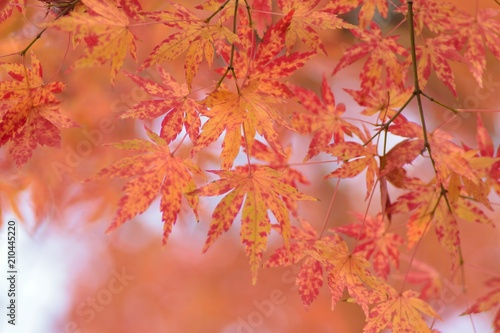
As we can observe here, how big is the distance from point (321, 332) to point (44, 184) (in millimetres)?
1333

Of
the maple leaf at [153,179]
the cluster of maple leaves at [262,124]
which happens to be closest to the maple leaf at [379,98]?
the cluster of maple leaves at [262,124]

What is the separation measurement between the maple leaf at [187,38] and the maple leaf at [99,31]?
0.04 metres

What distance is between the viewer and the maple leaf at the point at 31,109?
32.0 inches

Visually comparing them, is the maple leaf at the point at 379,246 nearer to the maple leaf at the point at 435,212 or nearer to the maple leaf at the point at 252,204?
the maple leaf at the point at 435,212

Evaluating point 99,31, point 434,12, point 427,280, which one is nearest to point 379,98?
point 434,12

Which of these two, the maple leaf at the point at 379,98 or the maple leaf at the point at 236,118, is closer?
the maple leaf at the point at 236,118

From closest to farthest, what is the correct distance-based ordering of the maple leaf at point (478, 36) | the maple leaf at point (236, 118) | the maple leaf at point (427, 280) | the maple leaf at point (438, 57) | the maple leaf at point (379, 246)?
1. the maple leaf at point (236, 118)
2. the maple leaf at point (438, 57)
3. the maple leaf at point (478, 36)
4. the maple leaf at point (379, 246)
5. the maple leaf at point (427, 280)

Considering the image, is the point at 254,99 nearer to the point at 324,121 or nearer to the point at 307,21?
the point at 307,21

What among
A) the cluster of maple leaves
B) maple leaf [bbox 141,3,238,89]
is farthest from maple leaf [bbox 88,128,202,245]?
maple leaf [bbox 141,3,238,89]

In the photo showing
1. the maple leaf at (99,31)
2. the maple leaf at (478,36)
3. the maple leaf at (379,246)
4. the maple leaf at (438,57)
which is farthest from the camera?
the maple leaf at (379,246)

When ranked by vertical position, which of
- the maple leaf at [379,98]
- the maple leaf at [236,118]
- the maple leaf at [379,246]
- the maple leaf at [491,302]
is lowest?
the maple leaf at [491,302]

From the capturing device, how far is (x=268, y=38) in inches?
28.2

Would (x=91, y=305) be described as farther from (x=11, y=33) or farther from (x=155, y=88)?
(x=155, y=88)

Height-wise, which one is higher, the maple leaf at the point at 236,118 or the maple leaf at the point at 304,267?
the maple leaf at the point at 236,118
